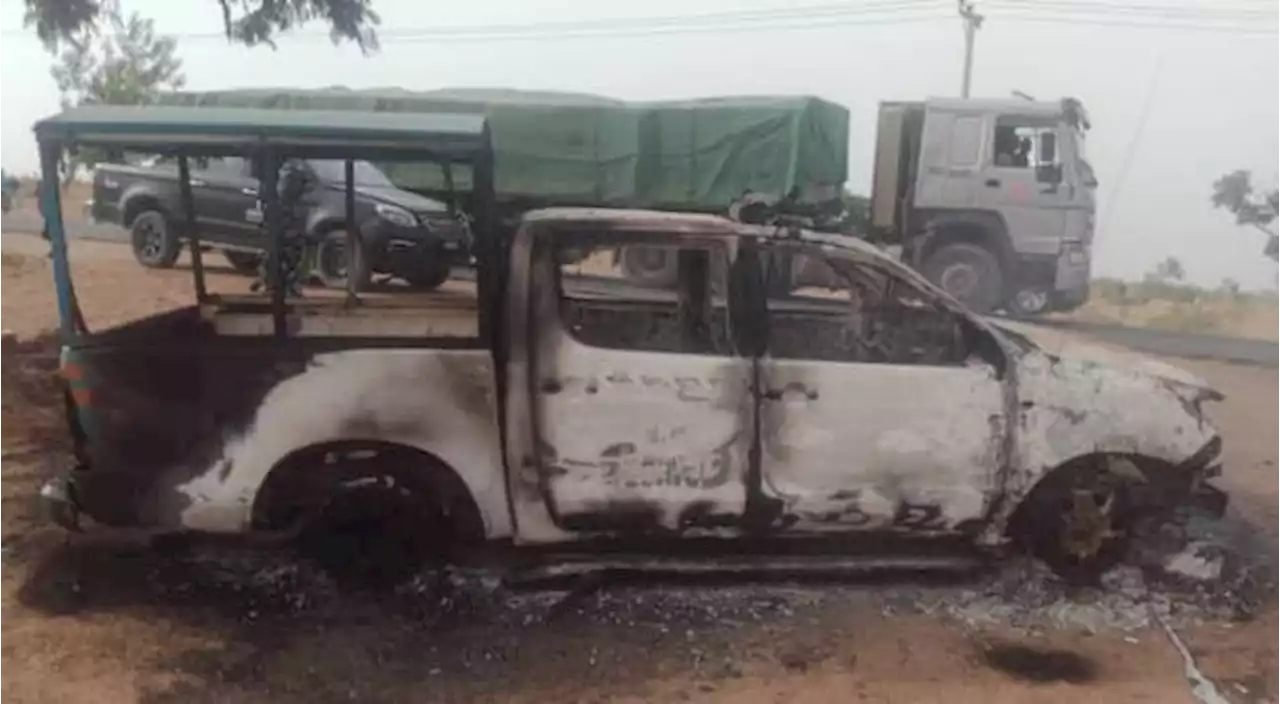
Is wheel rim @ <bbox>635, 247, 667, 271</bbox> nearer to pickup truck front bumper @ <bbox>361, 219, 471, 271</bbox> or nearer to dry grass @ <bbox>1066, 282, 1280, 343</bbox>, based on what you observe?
pickup truck front bumper @ <bbox>361, 219, 471, 271</bbox>

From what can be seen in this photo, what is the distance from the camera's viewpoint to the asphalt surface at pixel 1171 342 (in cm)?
1378

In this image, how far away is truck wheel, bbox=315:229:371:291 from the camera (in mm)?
6254

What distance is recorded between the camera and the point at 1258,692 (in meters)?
4.92

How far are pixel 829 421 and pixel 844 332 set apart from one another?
0.46 metres

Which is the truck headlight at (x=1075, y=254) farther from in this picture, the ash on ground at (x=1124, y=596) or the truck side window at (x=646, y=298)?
the truck side window at (x=646, y=298)

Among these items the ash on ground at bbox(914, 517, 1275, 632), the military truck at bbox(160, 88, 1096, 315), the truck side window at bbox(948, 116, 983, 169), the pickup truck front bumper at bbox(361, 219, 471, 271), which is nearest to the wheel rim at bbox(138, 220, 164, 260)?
the military truck at bbox(160, 88, 1096, 315)

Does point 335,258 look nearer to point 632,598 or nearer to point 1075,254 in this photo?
point 632,598

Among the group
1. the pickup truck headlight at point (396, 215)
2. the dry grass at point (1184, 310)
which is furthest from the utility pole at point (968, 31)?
the pickup truck headlight at point (396, 215)

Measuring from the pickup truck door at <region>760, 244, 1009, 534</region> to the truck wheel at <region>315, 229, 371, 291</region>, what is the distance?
84.0 inches

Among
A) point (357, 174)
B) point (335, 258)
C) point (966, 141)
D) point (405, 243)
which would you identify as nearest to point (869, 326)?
point (335, 258)

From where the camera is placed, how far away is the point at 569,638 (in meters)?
5.31

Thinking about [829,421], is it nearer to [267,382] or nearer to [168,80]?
[267,382]

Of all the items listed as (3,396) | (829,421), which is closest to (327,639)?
(829,421)

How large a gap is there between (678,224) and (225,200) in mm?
5283
